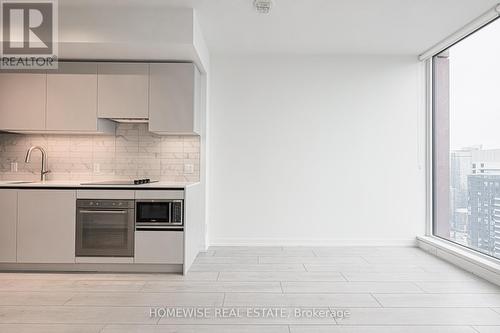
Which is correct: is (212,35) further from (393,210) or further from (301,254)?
(393,210)

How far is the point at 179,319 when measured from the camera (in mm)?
2574

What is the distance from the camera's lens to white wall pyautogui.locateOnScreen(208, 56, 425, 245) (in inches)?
196

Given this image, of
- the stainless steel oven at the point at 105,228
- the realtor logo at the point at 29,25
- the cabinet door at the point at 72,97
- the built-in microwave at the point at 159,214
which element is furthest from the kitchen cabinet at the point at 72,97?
the built-in microwave at the point at 159,214

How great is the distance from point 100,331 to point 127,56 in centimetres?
279

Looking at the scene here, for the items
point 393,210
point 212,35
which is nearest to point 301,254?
point 393,210

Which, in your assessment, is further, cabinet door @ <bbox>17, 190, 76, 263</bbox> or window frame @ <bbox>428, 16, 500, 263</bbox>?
window frame @ <bbox>428, 16, 500, 263</bbox>

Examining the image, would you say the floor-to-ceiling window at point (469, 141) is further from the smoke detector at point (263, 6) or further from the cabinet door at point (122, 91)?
the cabinet door at point (122, 91)

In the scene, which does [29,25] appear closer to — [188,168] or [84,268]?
[188,168]

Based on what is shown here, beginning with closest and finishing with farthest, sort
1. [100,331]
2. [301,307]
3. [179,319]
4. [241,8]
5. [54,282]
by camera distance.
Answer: [100,331] → [179,319] → [301,307] → [54,282] → [241,8]

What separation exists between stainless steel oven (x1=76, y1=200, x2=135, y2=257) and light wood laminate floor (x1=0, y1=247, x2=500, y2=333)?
9.6 inches

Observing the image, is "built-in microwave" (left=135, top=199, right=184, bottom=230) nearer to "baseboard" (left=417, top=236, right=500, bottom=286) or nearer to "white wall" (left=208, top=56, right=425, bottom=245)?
"white wall" (left=208, top=56, right=425, bottom=245)

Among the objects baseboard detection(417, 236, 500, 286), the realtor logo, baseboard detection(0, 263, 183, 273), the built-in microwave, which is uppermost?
the realtor logo

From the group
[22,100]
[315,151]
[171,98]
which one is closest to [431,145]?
[315,151]

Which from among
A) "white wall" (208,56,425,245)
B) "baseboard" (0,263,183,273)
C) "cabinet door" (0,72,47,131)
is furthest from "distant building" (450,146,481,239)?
"cabinet door" (0,72,47,131)
